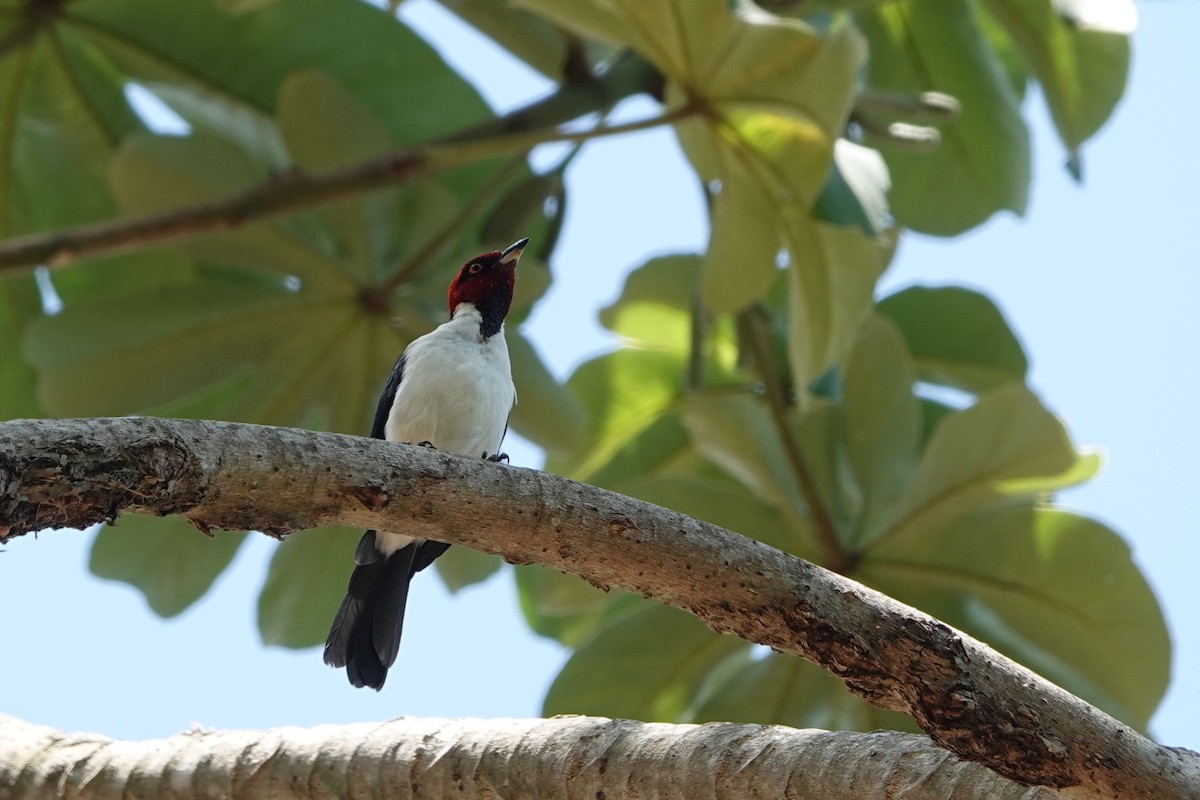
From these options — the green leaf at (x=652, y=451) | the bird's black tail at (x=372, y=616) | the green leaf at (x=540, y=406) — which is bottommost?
Answer: the green leaf at (x=652, y=451)

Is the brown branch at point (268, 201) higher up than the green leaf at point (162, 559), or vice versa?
the brown branch at point (268, 201)

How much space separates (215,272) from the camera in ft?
14.5

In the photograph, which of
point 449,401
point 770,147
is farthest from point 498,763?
point 770,147

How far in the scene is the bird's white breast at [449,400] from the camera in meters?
3.40

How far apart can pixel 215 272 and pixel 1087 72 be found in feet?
9.85

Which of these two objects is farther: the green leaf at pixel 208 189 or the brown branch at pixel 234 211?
the green leaf at pixel 208 189

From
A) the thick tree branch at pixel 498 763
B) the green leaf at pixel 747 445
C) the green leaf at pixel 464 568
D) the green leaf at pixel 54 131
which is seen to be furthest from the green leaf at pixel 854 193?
the green leaf at pixel 54 131

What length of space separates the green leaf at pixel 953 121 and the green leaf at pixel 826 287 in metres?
1.25

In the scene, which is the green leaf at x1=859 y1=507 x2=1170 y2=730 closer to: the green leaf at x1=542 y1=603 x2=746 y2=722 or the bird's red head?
the green leaf at x1=542 y1=603 x2=746 y2=722

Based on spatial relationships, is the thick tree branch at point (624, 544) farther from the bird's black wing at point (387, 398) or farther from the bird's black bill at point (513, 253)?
the bird's black bill at point (513, 253)

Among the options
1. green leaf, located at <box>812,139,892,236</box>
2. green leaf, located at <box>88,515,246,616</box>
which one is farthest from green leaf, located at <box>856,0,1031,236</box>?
green leaf, located at <box>88,515,246,616</box>

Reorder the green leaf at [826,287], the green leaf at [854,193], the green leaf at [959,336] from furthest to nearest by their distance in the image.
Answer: the green leaf at [959,336] → the green leaf at [826,287] → the green leaf at [854,193]

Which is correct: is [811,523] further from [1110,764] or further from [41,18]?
[41,18]

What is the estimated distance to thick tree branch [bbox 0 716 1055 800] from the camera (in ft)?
6.26
